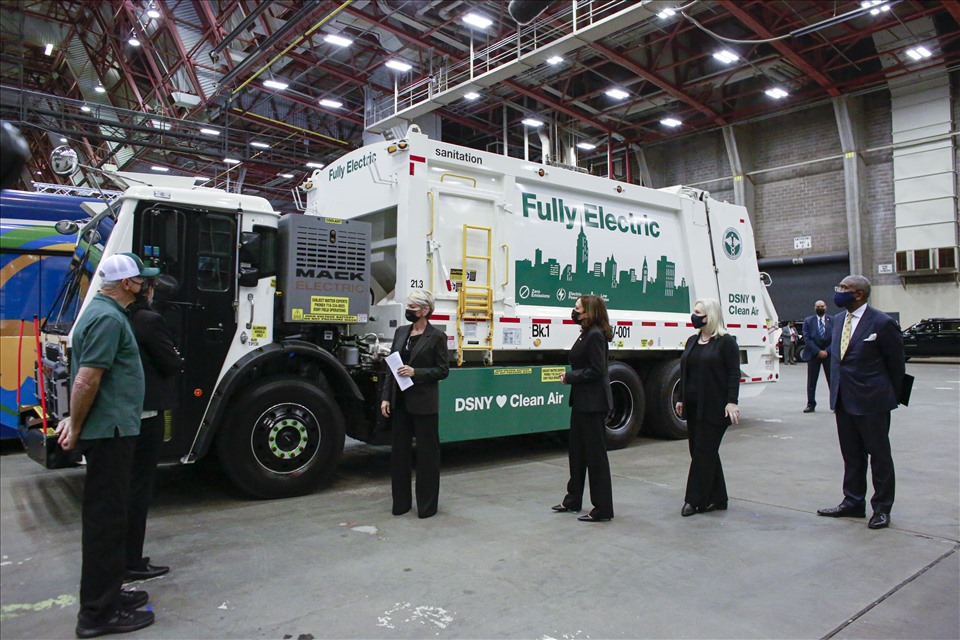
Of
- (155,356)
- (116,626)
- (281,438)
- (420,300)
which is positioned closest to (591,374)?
(420,300)

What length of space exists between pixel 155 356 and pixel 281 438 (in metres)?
1.86

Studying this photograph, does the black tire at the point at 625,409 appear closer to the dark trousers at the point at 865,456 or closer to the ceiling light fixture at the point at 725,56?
the dark trousers at the point at 865,456

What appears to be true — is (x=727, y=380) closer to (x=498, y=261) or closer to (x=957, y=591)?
(x=957, y=591)

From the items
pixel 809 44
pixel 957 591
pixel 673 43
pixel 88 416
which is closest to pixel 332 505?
pixel 88 416

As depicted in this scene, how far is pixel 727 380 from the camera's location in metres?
4.82

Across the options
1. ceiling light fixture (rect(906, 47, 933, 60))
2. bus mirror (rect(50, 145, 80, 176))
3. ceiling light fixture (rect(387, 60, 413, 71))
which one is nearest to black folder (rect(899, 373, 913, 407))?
bus mirror (rect(50, 145, 80, 176))

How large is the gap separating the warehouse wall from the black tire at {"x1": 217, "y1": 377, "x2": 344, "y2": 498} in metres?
21.8

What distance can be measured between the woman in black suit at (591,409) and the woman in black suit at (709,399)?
0.70 metres

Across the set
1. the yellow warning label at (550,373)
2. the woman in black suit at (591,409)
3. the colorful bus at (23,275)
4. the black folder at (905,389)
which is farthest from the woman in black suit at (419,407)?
the colorful bus at (23,275)

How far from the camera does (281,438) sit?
5.16m

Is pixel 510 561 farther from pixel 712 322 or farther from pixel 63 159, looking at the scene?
pixel 63 159

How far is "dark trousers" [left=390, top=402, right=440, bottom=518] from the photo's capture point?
4809 mm

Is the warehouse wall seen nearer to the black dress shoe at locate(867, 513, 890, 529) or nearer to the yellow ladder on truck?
the yellow ladder on truck

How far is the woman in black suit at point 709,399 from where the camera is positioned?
4809mm
